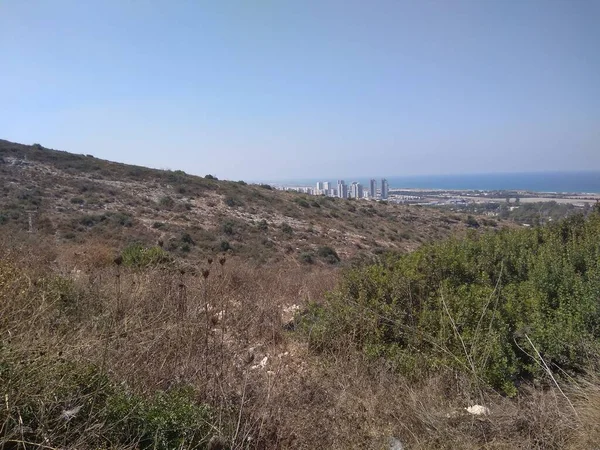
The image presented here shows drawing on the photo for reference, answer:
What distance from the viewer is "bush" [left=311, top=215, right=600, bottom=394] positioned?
3781 mm

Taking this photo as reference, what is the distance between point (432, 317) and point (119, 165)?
99.0 ft

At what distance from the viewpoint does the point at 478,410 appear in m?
3.29

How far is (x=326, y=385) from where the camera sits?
147 inches

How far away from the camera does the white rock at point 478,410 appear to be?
10.6 ft

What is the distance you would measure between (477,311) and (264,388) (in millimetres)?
2172

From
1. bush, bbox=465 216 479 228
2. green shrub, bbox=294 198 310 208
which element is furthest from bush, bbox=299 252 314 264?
bush, bbox=465 216 479 228

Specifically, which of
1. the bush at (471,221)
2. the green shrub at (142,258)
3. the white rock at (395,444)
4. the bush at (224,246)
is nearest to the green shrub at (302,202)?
the bush at (471,221)

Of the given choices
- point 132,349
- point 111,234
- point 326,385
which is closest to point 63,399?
point 132,349

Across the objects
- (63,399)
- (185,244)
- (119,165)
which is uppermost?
(119,165)

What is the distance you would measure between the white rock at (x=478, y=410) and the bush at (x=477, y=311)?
249mm

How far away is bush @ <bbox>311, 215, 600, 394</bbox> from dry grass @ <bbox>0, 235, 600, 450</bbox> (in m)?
0.23

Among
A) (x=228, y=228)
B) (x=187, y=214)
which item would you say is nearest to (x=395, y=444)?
(x=228, y=228)

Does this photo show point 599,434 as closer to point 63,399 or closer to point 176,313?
point 63,399

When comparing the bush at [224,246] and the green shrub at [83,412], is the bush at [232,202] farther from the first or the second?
the green shrub at [83,412]
